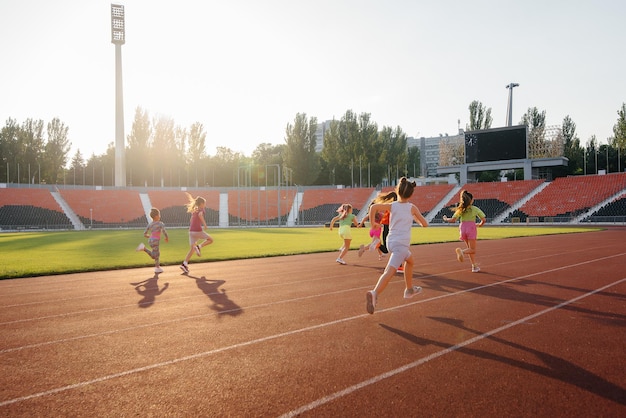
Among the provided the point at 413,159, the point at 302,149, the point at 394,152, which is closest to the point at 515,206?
the point at 394,152

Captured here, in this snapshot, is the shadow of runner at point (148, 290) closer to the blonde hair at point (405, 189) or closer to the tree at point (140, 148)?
the blonde hair at point (405, 189)

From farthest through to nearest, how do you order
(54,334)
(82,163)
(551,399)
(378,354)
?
(82,163) → (54,334) → (378,354) → (551,399)

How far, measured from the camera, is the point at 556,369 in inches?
187

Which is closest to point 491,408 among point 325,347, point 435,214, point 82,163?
point 325,347

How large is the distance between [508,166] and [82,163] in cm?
8608

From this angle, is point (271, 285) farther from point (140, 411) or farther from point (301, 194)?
point (301, 194)

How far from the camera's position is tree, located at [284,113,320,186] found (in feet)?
256

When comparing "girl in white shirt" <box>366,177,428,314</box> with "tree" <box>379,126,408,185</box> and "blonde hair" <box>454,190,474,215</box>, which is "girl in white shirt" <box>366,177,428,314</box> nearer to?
"blonde hair" <box>454,190,474,215</box>

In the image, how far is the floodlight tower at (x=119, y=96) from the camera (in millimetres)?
67062

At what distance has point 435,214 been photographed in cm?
5988

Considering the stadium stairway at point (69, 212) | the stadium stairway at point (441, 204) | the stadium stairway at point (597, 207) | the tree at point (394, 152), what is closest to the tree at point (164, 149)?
the stadium stairway at point (69, 212)

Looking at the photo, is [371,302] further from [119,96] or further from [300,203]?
[119,96]

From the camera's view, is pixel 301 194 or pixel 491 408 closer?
pixel 491 408

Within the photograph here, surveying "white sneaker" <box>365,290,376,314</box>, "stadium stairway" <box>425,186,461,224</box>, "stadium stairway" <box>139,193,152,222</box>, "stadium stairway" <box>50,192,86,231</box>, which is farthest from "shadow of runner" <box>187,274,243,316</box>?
"stadium stairway" <box>139,193,152,222</box>
